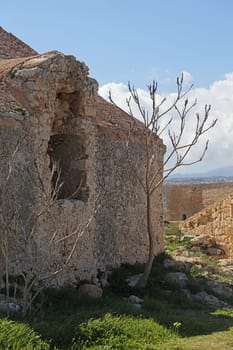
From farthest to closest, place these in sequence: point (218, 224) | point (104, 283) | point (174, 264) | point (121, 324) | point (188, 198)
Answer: point (188, 198) → point (218, 224) → point (174, 264) → point (104, 283) → point (121, 324)

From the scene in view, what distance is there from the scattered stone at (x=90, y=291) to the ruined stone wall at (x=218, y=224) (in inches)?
351

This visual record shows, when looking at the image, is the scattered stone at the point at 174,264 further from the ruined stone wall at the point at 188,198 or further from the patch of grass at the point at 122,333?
the ruined stone wall at the point at 188,198

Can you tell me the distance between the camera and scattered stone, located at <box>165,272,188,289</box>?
40.6ft

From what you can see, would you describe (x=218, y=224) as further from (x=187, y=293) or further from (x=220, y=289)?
(x=187, y=293)

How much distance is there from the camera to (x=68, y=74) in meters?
11.6

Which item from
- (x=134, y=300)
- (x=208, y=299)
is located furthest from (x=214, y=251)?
(x=134, y=300)

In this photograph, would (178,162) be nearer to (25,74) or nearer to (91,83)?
(91,83)

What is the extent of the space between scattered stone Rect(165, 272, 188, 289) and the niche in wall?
8.43 ft

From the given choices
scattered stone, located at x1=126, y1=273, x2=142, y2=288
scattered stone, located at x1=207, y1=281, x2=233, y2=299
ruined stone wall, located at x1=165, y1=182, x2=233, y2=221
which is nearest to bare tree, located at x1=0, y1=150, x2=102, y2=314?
scattered stone, located at x1=126, y1=273, x2=142, y2=288

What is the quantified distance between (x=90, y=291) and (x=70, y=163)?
113 inches

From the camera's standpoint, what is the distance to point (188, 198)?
98.0 feet

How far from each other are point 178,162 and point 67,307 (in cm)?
382

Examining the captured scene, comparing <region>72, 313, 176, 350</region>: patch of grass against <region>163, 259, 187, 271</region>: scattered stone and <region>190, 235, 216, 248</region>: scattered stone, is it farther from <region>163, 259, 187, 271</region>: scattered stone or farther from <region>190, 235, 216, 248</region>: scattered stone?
<region>190, 235, 216, 248</region>: scattered stone

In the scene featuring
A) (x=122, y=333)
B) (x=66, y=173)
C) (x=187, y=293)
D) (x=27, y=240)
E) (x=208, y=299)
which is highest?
(x=66, y=173)
